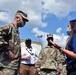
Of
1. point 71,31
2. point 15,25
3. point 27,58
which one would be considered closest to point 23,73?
point 27,58

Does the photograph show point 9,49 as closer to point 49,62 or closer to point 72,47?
point 72,47

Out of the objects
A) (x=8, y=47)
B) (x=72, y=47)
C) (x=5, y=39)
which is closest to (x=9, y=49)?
(x=8, y=47)

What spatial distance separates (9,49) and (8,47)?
47 mm

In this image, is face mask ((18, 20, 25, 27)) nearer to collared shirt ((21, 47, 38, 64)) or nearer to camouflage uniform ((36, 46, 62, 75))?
camouflage uniform ((36, 46, 62, 75))

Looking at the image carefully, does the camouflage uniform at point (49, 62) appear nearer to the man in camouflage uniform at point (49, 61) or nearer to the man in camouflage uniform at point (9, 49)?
the man in camouflage uniform at point (49, 61)

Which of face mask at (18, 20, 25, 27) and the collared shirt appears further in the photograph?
the collared shirt

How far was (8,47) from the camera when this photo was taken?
252 inches

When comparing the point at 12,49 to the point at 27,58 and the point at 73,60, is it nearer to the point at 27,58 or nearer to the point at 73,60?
the point at 73,60

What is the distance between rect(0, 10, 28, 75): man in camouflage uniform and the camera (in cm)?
634

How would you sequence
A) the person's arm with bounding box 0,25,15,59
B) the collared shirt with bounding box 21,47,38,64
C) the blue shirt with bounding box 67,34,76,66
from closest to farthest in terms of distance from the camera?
the blue shirt with bounding box 67,34,76,66, the person's arm with bounding box 0,25,15,59, the collared shirt with bounding box 21,47,38,64

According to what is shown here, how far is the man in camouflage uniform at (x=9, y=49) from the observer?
20.8 ft

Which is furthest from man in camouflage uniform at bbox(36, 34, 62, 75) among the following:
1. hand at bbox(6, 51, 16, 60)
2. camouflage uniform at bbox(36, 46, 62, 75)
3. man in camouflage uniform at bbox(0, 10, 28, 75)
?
hand at bbox(6, 51, 16, 60)

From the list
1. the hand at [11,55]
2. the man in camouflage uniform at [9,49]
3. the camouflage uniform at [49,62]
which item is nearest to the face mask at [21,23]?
the man in camouflage uniform at [9,49]

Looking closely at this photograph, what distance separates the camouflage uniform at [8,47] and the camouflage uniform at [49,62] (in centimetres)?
282
